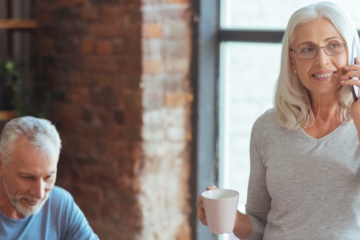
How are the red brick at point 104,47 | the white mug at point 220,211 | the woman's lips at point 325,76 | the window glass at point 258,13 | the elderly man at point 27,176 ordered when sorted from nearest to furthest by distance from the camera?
1. the white mug at point 220,211
2. the woman's lips at point 325,76
3. the elderly man at point 27,176
4. the window glass at point 258,13
5. the red brick at point 104,47

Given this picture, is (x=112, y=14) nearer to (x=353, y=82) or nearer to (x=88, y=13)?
(x=88, y=13)

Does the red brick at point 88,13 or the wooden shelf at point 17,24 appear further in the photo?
the wooden shelf at point 17,24

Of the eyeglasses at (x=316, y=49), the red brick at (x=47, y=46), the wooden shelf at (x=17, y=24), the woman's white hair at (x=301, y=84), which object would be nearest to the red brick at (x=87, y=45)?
the red brick at (x=47, y=46)

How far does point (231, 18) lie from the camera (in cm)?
298

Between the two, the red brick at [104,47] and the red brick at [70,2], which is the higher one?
the red brick at [70,2]

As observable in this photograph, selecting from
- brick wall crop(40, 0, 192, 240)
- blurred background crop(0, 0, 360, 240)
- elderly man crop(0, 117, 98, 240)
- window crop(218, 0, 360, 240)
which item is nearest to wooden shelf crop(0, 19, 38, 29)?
blurred background crop(0, 0, 360, 240)

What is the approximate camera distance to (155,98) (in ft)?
9.50

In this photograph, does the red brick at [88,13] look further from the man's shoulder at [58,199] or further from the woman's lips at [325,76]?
the woman's lips at [325,76]

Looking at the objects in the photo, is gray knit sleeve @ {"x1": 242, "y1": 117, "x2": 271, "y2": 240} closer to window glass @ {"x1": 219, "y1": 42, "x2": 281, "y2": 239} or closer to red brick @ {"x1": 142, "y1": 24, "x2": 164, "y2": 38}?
window glass @ {"x1": 219, "y1": 42, "x2": 281, "y2": 239}

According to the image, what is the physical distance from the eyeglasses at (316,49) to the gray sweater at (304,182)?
0.66 feet

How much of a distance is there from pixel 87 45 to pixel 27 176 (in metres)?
1.27

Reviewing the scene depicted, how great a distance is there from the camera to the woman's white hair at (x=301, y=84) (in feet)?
5.47

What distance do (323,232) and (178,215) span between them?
4.95ft

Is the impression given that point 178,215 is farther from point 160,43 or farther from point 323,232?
point 323,232
